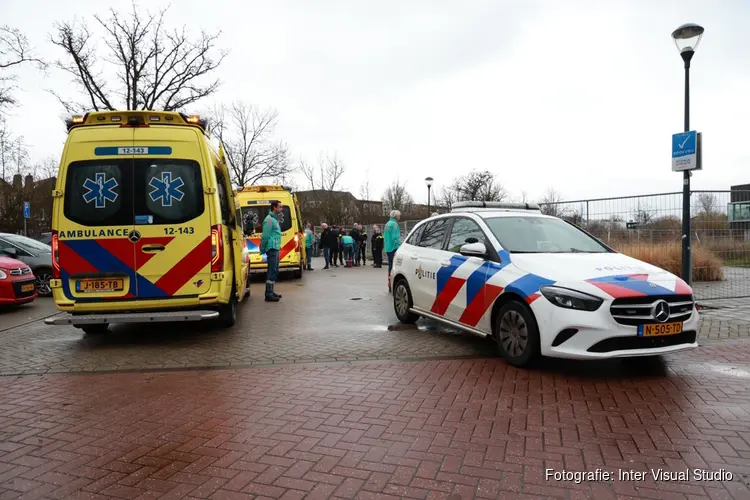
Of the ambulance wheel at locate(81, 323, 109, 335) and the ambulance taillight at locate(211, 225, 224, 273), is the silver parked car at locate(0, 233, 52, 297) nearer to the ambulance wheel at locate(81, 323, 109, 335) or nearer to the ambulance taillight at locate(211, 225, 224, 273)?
the ambulance wheel at locate(81, 323, 109, 335)

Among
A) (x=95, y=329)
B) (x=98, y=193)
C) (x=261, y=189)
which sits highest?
(x=261, y=189)

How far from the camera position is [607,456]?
3.21 m

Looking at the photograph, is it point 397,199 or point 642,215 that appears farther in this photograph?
point 397,199

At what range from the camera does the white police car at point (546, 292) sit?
177 inches

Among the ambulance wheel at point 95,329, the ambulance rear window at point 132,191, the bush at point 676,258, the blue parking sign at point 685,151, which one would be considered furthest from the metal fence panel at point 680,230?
the ambulance wheel at point 95,329

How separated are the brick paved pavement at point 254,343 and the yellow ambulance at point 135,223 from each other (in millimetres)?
444

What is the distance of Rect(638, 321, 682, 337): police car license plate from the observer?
14.8ft

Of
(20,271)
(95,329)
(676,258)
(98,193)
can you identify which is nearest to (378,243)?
(676,258)

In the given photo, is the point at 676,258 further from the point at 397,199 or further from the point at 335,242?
the point at 397,199

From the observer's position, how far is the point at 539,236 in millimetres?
5809

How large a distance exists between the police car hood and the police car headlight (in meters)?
0.07

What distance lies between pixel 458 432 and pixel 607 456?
939 millimetres

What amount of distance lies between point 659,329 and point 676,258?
8.09 meters

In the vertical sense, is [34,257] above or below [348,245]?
above
